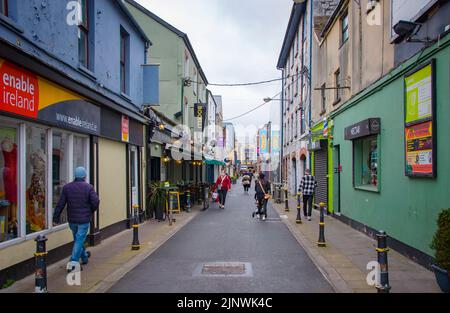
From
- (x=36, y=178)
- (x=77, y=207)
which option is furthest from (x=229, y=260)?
→ (x=36, y=178)

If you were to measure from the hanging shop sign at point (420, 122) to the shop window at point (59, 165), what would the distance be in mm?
7069

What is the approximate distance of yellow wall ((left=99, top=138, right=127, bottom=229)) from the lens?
9.92 m

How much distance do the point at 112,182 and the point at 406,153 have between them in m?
7.54

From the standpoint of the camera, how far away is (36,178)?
23.2 ft

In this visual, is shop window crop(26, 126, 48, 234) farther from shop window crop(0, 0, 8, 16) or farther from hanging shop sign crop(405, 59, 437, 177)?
hanging shop sign crop(405, 59, 437, 177)

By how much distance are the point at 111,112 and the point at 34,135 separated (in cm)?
372

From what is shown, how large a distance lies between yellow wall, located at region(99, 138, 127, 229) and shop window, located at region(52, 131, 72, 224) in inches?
57.0

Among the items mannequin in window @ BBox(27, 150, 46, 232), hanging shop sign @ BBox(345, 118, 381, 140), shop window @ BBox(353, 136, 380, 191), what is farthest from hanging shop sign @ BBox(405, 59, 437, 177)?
mannequin in window @ BBox(27, 150, 46, 232)

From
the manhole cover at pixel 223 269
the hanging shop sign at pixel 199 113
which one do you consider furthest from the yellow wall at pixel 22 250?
the hanging shop sign at pixel 199 113

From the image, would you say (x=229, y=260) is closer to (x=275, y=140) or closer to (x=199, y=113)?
(x=199, y=113)

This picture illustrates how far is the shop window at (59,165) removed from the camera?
780 cm

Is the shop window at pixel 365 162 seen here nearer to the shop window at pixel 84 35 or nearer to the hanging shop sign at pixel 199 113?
the shop window at pixel 84 35
